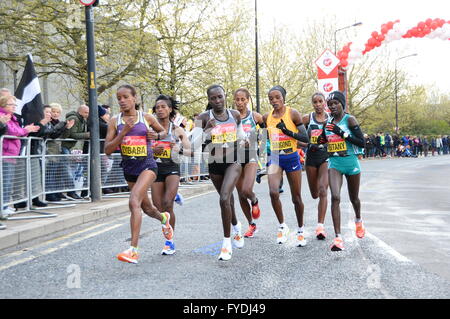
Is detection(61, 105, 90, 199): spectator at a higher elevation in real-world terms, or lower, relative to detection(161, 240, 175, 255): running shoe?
higher

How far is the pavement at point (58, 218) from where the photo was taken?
6.89 m

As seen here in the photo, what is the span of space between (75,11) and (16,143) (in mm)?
8002

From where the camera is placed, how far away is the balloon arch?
55.4 ft

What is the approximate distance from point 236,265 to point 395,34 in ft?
51.0

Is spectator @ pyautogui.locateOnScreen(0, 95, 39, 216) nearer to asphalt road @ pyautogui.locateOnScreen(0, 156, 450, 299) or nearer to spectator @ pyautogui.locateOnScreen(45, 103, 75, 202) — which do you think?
spectator @ pyautogui.locateOnScreen(45, 103, 75, 202)

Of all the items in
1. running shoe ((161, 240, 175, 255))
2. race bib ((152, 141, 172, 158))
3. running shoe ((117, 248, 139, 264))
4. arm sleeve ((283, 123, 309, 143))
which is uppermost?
arm sleeve ((283, 123, 309, 143))

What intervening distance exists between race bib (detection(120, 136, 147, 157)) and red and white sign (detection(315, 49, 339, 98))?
1508cm

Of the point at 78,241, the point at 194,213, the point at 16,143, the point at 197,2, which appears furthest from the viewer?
the point at 197,2

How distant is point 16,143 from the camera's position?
8664 millimetres

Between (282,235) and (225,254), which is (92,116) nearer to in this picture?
(282,235)

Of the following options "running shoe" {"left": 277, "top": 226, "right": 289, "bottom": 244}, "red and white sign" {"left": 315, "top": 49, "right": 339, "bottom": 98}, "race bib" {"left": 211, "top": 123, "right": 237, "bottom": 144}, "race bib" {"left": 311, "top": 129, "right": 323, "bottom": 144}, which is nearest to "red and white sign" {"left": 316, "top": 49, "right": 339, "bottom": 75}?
"red and white sign" {"left": 315, "top": 49, "right": 339, "bottom": 98}

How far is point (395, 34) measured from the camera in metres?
18.7

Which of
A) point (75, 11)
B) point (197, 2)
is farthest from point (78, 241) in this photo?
point (197, 2)
